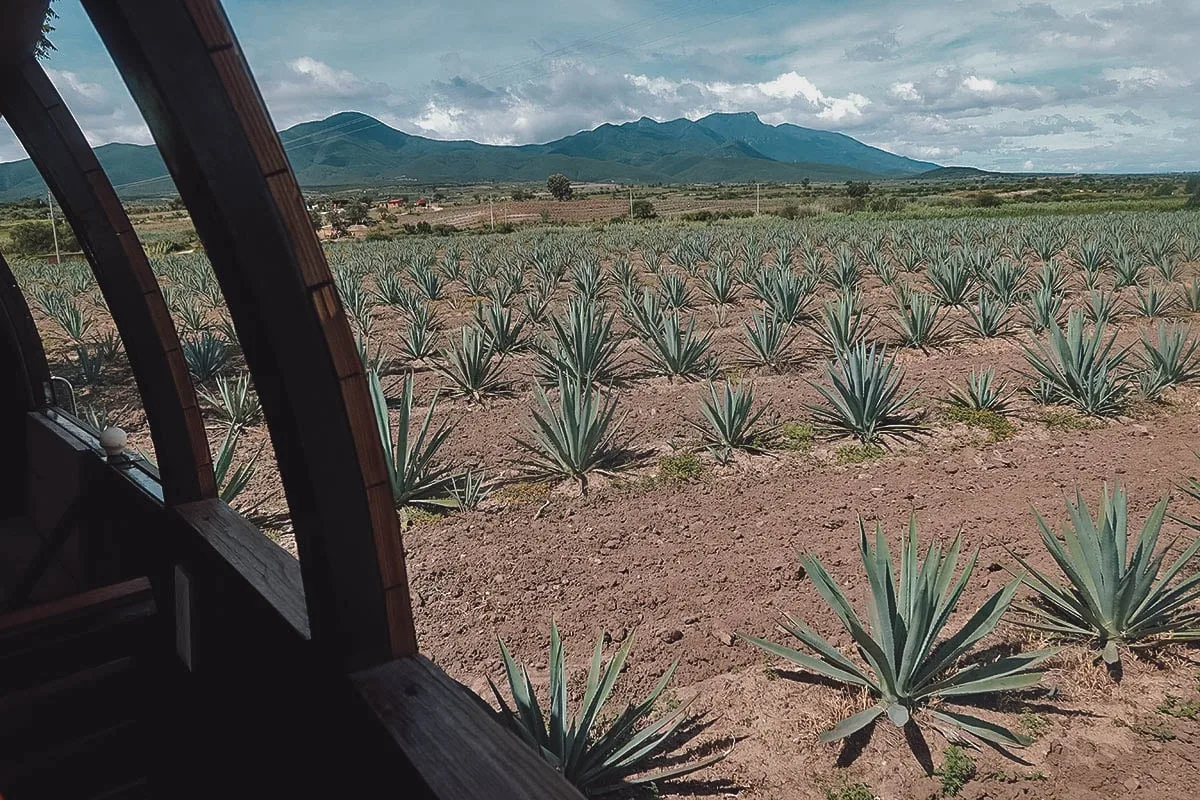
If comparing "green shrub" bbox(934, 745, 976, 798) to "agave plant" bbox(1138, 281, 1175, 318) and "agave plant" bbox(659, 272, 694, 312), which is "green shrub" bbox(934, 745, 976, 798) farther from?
"agave plant" bbox(1138, 281, 1175, 318)

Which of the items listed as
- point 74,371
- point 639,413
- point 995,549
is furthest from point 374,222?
point 995,549

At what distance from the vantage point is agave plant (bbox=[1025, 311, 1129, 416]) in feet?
14.9

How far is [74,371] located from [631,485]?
20.3 ft

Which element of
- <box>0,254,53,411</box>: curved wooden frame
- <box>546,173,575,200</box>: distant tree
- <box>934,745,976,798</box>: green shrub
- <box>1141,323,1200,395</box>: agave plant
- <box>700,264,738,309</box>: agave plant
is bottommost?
<box>934,745,976,798</box>: green shrub

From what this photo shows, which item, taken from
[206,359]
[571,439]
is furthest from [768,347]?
[206,359]

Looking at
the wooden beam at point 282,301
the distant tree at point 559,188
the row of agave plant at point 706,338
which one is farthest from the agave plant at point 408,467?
the distant tree at point 559,188

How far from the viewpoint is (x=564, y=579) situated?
2.89 meters

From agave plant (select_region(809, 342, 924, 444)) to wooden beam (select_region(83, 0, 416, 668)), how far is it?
3705 mm

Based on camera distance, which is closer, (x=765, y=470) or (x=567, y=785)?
(x=567, y=785)

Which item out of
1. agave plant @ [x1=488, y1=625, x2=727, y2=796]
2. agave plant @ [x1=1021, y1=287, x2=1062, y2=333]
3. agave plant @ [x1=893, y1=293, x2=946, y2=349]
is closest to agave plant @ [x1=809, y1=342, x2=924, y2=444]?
agave plant @ [x1=893, y1=293, x2=946, y2=349]

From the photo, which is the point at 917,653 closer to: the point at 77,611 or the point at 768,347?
the point at 77,611

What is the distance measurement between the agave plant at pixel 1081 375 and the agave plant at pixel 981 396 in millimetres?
309

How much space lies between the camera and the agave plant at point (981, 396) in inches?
182

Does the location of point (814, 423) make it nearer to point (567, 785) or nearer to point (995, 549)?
point (995, 549)
